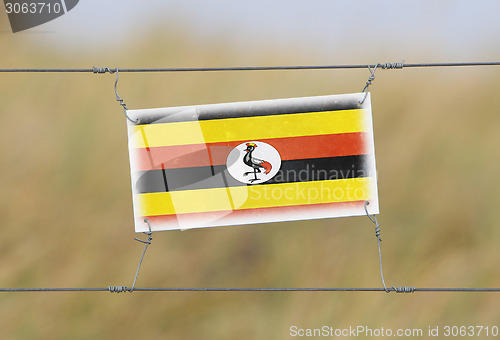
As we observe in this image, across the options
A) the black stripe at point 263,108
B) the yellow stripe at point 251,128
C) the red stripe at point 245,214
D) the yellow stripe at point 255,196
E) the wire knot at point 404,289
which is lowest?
the wire knot at point 404,289

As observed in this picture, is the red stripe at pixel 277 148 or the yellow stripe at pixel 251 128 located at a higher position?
the yellow stripe at pixel 251 128

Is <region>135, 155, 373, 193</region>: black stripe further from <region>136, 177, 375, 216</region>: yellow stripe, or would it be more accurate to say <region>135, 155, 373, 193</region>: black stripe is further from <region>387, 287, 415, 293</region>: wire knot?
<region>387, 287, 415, 293</region>: wire knot

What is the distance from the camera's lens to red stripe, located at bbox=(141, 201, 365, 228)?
2.32 metres

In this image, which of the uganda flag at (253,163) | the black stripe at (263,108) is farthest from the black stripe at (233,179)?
the black stripe at (263,108)

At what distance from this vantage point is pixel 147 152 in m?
2.34

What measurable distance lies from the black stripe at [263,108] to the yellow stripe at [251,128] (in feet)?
0.06

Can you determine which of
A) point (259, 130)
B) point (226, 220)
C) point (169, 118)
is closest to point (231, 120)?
point (259, 130)

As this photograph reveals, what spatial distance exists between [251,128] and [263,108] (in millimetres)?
104

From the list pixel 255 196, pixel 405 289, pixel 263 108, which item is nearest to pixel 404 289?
pixel 405 289

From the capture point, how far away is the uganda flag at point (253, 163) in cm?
232

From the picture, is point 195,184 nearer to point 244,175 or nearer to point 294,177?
point 244,175

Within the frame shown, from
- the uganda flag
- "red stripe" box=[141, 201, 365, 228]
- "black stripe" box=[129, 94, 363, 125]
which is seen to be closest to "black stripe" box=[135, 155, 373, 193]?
the uganda flag

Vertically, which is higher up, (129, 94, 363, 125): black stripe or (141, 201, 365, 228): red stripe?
(129, 94, 363, 125): black stripe

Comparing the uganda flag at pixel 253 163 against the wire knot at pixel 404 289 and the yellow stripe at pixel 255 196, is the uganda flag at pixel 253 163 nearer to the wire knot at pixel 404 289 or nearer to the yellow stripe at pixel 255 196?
the yellow stripe at pixel 255 196
